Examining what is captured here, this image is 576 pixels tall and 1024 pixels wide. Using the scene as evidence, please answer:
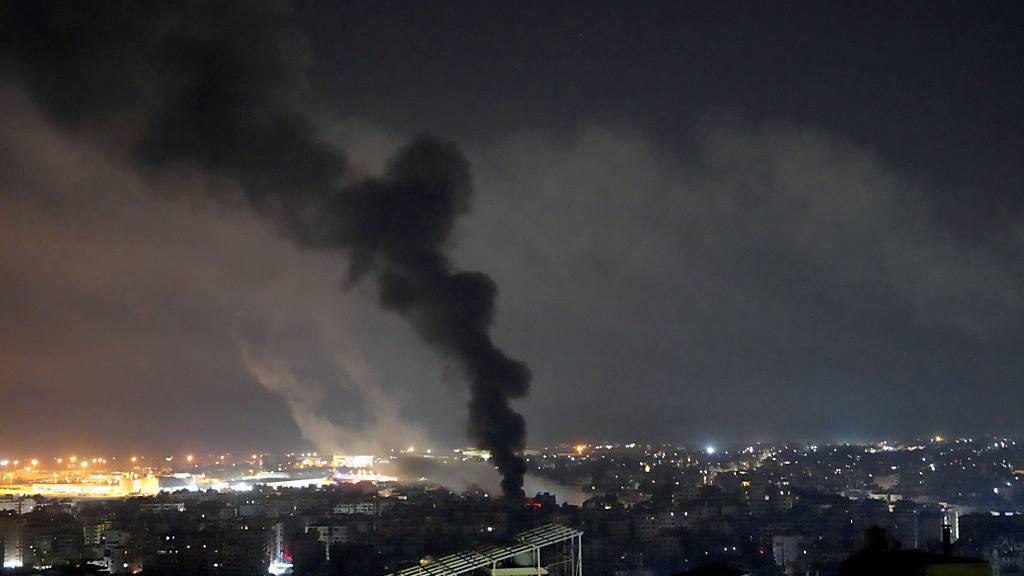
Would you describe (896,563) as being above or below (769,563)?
above

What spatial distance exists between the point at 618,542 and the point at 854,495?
2326cm

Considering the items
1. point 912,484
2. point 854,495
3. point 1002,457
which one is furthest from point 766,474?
point 1002,457

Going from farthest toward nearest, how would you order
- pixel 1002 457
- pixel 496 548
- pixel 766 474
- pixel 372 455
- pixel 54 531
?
pixel 372 455 → pixel 1002 457 → pixel 766 474 → pixel 54 531 → pixel 496 548

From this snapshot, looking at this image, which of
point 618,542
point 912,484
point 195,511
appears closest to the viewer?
point 618,542

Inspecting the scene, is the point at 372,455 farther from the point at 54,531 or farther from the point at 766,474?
the point at 54,531

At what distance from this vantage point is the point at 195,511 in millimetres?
45000

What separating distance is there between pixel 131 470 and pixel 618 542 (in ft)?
232

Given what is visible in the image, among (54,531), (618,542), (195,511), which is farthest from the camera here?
(195,511)

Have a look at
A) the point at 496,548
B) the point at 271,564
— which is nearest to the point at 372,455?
the point at 271,564

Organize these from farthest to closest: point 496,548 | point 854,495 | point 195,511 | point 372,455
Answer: point 372,455
point 854,495
point 195,511
point 496,548

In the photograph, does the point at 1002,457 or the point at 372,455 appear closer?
the point at 1002,457

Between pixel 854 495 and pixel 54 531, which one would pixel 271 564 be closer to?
pixel 54 531

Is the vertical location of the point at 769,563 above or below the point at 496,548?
below

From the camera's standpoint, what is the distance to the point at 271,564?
100 feet
